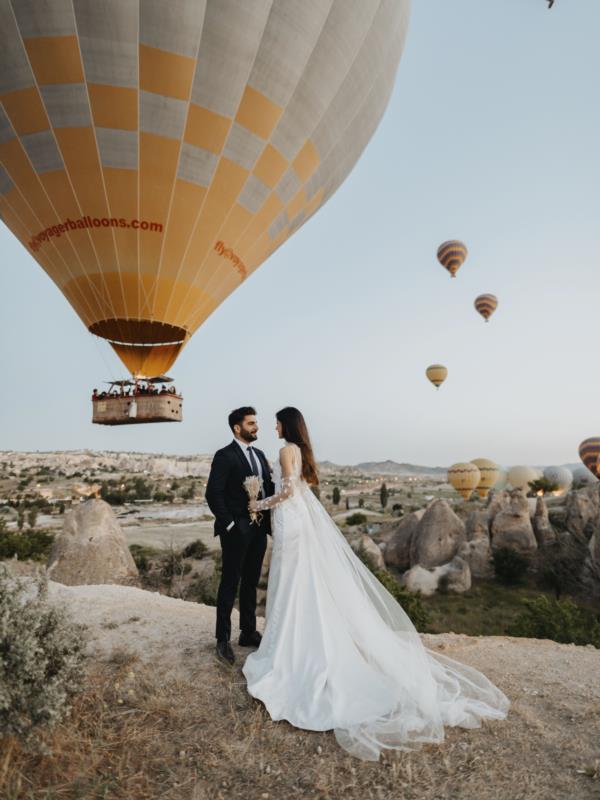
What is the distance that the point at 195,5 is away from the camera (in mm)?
10289

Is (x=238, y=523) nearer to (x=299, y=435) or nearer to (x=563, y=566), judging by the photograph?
(x=299, y=435)

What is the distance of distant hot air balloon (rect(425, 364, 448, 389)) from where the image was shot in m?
44.9

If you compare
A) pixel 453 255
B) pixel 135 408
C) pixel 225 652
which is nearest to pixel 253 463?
pixel 225 652

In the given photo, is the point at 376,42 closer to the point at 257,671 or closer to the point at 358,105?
the point at 358,105

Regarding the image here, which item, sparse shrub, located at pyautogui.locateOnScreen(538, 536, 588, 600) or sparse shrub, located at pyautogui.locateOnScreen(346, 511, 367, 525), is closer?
sparse shrub, located at pyautogui.locateOnScreen(538, 536, 588, 600)

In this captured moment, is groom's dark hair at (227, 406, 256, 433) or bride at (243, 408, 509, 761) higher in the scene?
groom's dark hair at (227, 406, 256, 433)

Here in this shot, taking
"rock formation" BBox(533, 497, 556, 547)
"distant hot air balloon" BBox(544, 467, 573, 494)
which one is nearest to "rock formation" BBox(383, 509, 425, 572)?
"rock formation" BBox(533, 497, 556, 547)

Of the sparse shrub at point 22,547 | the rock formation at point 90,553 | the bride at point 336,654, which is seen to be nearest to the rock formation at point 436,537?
the rock formation at point 90,553

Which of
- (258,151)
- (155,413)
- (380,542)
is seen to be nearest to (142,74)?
(258,151)

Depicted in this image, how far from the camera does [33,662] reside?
10.3 feet

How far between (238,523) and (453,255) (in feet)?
112

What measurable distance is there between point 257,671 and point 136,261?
10169 millimetres

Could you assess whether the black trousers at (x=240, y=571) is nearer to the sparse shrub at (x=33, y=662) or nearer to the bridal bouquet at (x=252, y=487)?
the bridal bouquet at (x=252, y=487)

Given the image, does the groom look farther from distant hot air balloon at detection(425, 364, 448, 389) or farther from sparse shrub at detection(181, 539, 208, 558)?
distant hot air balloon at detection(425, 364, 448, 389)
